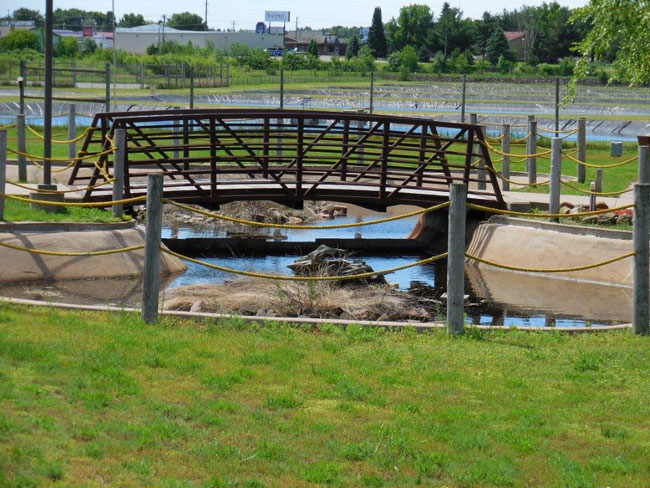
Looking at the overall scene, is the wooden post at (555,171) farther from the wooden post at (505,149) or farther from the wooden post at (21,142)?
the wooden post at (21,142)

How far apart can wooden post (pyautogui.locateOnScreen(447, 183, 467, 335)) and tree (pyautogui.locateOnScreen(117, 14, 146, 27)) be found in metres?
184

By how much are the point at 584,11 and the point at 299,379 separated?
13.0 metres

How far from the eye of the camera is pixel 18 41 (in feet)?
288

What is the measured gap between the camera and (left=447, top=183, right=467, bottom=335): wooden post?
10.4 metres

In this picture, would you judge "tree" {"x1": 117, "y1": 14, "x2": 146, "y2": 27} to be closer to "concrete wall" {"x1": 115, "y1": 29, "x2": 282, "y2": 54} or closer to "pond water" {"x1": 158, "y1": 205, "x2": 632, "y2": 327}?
"concrete wall" {"x1": 115, "y1": 29, "x2": 282, "y2": 54}

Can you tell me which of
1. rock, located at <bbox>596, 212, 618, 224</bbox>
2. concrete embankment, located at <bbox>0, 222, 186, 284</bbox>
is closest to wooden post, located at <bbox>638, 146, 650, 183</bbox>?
rock, located at <bbox>596, 212, 618, 224</bbox>

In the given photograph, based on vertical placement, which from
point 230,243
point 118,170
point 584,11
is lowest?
point 230,243

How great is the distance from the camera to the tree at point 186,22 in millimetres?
180500

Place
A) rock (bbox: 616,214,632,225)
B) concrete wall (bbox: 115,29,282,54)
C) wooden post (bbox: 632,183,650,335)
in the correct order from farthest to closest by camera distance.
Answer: concrete wall (bbox: 115,29,282,54) < rock (bbox: 616,214,632,225) < wooden post (bbox: 632,183,650,335)

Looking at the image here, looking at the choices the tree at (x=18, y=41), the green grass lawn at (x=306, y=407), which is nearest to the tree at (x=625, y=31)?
the green grass lawn at (x=306, y=407)

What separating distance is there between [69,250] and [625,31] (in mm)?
10165

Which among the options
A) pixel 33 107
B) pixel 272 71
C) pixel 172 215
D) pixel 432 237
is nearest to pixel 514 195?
pixel 432 237

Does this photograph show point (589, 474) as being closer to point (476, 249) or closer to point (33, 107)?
point (476, 249)

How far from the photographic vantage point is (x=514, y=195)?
21.1 m
